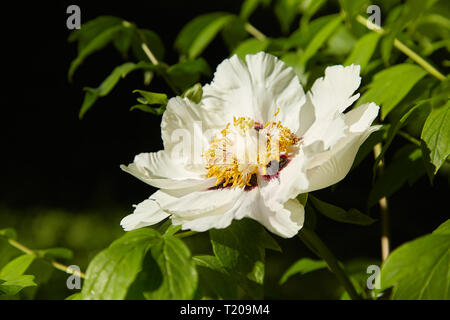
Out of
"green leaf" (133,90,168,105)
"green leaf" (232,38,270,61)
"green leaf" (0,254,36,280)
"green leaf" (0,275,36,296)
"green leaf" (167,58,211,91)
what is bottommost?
"green leaf" (0,275,36,296)

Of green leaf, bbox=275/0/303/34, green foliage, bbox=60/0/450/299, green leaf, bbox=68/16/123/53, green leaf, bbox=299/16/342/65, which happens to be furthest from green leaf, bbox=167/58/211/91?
green leaf, bbox=275/0/303/34

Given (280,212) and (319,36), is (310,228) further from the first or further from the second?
(319,36)

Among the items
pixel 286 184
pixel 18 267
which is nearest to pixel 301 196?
pixel 286 184

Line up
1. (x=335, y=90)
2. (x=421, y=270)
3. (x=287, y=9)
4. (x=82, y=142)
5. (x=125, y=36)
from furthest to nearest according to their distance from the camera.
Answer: (x=82, y=142), (x=287, y=9), (x=125, y=36), (x=335, y=90), (x=421, y=270)

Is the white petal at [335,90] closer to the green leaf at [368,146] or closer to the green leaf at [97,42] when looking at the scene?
the green leaf at [368,146]

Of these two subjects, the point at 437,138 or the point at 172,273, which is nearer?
the point at 172,273

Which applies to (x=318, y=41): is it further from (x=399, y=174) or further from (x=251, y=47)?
(x=399, y=174)

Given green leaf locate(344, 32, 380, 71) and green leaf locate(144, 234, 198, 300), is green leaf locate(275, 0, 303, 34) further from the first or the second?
green leaf locate(144, 234, 198, 300)
